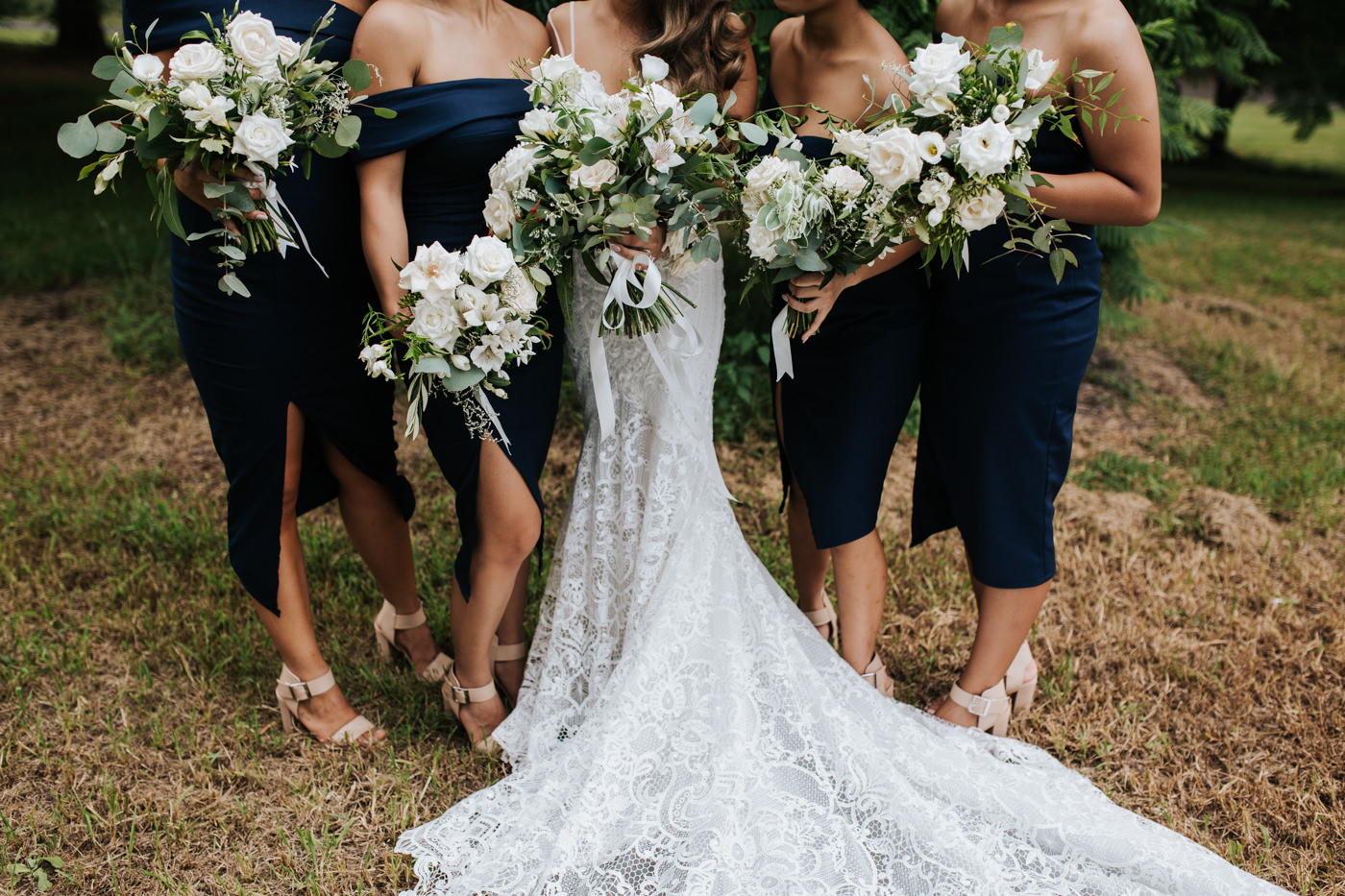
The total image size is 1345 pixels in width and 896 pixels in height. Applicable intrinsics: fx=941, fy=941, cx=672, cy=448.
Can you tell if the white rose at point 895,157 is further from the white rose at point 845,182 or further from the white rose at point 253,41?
the white rose at point 253,41

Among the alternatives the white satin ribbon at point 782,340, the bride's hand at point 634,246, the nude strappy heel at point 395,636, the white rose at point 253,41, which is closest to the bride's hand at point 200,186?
the white rose at point 253,41

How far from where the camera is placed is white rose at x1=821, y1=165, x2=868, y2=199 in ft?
7.07

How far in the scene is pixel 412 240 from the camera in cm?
253

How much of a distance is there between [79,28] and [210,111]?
21883 mm

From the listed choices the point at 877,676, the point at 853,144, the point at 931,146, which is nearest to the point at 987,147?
the point at 931,146

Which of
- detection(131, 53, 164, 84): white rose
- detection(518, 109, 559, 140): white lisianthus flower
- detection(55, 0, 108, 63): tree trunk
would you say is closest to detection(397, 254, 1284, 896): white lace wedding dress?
detection(518, 109, 559, 140): white lisianthus flower

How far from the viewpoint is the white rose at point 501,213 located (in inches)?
91.1

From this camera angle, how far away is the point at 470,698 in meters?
2.95

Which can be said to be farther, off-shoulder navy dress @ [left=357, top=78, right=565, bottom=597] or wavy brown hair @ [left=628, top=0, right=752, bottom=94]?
wavy brown hair @ [left=628, top=0, right=752, bottom=94]

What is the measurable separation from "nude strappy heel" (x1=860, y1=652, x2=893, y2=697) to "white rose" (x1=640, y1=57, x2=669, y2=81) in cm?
196

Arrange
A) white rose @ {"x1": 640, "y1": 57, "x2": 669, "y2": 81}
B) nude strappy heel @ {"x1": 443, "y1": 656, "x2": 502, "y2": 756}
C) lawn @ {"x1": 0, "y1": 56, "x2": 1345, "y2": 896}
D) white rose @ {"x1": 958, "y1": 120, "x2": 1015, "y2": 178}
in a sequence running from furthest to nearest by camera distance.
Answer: nude strappy heel @ {"x1": 443, "y1": 656, "x2": 502, "y2": 756} → lawn @ {"x1": 0, "y1": 56, "x2": 1345, "y2": 896} → white rose @ {"x1": 640, "y1": 57, "x2": 669, "y2": 81} → white rose @ {"x1": 958, "y1": 120, "x2": 1015, "y2": 178}

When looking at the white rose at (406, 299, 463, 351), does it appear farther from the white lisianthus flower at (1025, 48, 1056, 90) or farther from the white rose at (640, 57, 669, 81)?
the white lisianthus flower at (1025, 48, 1056, 90)

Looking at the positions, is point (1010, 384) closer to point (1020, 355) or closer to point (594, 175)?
point (1020, 355)

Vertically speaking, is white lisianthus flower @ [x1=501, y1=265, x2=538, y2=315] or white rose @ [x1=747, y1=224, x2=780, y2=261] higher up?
white rose @ [x1=747, y1=224, x2=780, y2=261]
